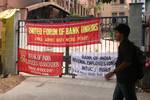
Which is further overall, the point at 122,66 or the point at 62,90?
the point at 62,90

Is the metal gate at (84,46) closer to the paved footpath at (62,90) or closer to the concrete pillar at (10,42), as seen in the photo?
the concrete pillar at (10,42)

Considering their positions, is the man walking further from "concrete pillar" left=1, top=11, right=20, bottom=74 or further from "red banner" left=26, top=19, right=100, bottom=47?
"concrete pillar" left=1, top=11, right=20, bottom=74

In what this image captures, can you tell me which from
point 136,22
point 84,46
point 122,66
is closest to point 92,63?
point 84,46

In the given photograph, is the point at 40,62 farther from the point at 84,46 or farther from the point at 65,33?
the point at 84,46

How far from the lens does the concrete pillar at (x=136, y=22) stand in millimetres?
10750

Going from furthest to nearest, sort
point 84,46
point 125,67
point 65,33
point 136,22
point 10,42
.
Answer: point 10,42, point 84,46, point 65,33, point 136,22, point 125,67

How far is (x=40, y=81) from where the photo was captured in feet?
38.9

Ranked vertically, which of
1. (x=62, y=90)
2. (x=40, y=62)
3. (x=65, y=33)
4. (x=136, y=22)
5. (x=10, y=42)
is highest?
(x=136, y=22)

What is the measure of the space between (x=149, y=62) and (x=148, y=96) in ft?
2.82

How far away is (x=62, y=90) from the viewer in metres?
10.6

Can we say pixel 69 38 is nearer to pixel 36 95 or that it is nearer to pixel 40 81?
pixel 40 81

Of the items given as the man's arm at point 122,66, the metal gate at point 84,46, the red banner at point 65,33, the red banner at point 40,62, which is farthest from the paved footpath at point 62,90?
the man's arm at point 122,66

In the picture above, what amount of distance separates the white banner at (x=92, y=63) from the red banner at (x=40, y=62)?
0.48 meters

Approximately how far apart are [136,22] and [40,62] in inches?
123
